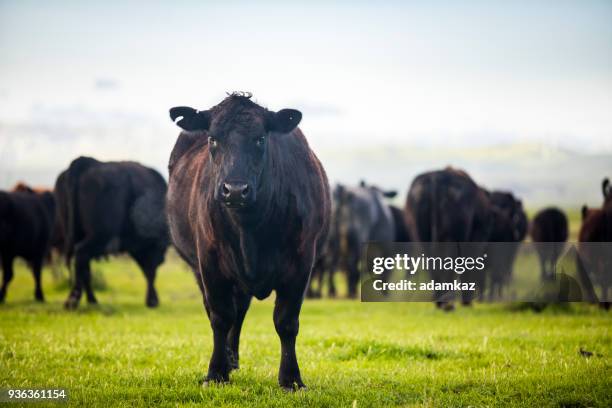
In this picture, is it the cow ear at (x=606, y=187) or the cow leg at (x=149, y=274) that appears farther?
the cow ear at (x=606, y=187)

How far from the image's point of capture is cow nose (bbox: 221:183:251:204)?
6527 mm

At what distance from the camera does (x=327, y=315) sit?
A: 53.4ft

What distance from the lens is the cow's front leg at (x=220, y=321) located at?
24.3 ft

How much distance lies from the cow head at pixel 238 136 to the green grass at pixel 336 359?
1.81 meters

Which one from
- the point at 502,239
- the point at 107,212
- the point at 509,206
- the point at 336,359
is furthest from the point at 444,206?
the point at 336,359

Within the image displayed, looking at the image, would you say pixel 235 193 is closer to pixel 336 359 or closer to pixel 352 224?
pixel 336 359

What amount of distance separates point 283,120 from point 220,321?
2.04 meters

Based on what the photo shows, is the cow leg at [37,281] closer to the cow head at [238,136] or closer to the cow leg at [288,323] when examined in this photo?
the cow head at [238,136]

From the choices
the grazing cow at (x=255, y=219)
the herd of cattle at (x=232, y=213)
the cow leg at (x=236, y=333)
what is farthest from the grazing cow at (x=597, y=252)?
the grazing cow at (x=255, y=219)

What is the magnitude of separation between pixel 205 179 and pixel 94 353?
297cm

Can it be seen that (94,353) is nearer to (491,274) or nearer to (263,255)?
(263,255)

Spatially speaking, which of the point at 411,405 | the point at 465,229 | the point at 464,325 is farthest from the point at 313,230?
the point at 465,229

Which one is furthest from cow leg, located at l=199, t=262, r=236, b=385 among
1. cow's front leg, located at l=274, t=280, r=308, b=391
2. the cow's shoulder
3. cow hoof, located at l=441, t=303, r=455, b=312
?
cow hoof, located at l=441, t=303, r=455, b=312

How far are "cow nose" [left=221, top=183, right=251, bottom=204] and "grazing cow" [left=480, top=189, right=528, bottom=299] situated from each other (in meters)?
14.0
